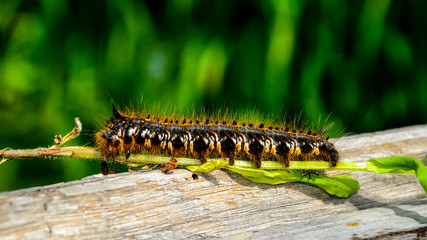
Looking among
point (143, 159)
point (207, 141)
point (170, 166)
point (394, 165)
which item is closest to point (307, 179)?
point (394, 165)

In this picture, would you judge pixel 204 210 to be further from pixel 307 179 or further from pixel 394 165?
pixel 394 165

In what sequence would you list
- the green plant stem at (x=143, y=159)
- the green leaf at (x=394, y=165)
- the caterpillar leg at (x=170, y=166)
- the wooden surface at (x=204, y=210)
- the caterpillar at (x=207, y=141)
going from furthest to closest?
1. the green leaf at (x=394, y=165)
2. the caterpillar at (x=207, y=141)
3. the caterpillar leg at (x=170, y=166)
4. the green plant stem at (x=143, y=159)
5. the wooden surface at (x=204, y=210)

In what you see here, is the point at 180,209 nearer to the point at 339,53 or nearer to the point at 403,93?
the point at 339,53

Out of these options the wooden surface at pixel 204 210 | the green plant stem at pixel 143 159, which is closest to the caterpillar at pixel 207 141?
the green plant stem at pixel 143 159

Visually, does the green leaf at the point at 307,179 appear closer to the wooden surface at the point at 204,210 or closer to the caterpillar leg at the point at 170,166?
the wooden surface at the point at 204,210

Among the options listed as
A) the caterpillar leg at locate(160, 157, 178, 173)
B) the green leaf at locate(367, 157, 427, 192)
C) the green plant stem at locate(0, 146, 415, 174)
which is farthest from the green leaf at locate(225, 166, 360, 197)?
the caterpillar leg at locate(160, 157, 178, 173)
